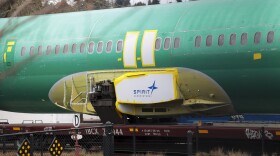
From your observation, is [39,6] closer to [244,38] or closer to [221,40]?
[244,38]

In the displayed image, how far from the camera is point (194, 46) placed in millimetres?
14570

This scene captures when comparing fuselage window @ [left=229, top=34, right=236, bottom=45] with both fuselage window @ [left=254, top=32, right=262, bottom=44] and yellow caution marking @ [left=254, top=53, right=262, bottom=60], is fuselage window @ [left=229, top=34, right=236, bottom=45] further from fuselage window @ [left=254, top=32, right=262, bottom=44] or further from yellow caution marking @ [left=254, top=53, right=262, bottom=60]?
yellow caution marking @ [left=254, top=53, right=262, bottom=60]

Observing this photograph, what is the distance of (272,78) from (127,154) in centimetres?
430

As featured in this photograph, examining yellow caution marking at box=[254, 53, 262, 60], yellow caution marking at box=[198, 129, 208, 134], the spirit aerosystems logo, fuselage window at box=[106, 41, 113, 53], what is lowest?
yellow caution marking at box=[198, 129, 208, 134]

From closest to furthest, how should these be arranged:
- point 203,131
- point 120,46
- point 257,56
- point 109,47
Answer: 1. point 257,56
2. point 203,131
3. point 120,46
4. point 109,47

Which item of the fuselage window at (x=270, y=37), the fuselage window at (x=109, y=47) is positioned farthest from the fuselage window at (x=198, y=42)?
the fuselage window at (x=109, y=47)

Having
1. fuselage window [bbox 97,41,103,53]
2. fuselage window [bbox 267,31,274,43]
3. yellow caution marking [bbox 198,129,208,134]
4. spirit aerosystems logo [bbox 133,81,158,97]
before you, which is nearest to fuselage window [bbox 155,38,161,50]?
spirit aerosystems logo [bbox 133,81,158,97]

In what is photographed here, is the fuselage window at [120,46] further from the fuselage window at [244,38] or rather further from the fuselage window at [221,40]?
the fuselage window at [244,38]

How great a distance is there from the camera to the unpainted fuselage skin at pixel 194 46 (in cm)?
1363

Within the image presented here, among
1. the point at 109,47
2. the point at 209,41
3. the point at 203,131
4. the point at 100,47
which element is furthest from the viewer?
the point at 100,47

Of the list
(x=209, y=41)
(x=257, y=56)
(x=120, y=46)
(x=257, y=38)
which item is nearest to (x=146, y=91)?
(x=120, y=46)

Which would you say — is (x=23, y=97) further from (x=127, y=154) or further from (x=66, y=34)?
(x=127, y=154)

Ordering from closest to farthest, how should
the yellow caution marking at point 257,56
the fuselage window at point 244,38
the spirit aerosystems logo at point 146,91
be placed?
the yellow caution marking at point 257,56, the fuselage window at point 244,38, the spirit aerosystems logo at point 146,91

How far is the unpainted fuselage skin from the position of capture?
44.7 feet
